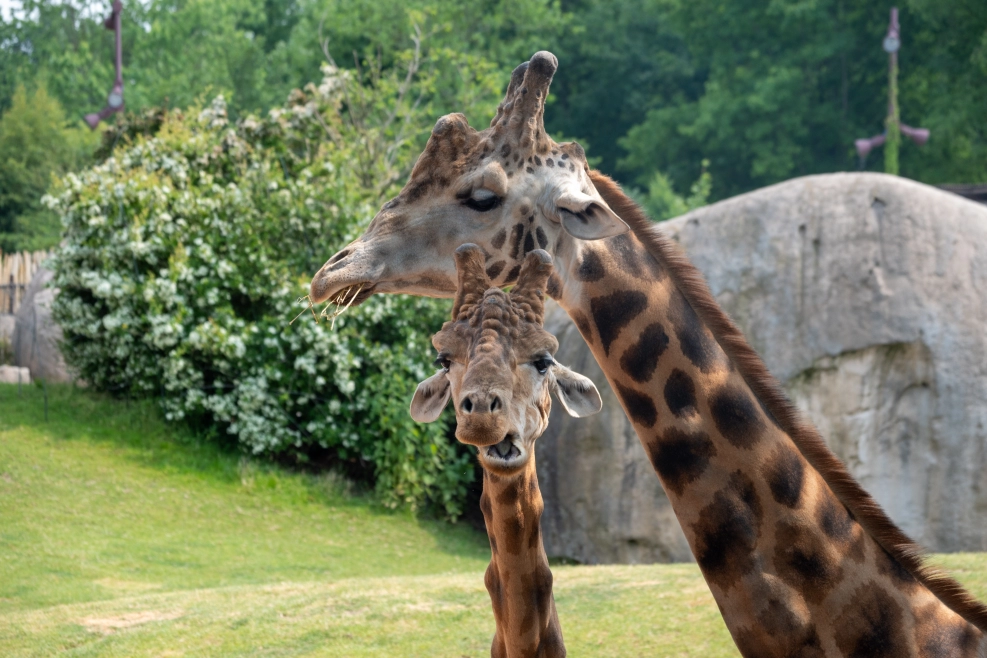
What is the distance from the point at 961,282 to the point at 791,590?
316 inches

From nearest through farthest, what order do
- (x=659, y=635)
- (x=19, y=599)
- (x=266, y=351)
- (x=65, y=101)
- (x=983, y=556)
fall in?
(x=659, y=635) → (x=983, y=556) → (x=19, y=599) → (x=266, y=351) → (x=65, y=101)

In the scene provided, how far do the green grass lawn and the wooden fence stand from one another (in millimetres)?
7566

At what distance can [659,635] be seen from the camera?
6.20m

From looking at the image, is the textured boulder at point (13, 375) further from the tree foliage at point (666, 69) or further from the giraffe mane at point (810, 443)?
the giraffe mane at point (810, 443)

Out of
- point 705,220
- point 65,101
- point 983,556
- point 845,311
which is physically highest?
point 65,101

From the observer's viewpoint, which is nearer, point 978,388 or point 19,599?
point 19,599

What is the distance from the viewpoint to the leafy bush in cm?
1226

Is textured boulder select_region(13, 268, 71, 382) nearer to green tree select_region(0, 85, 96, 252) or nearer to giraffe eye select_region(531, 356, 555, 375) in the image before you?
green tree select_region(0, 85, 96, 252)

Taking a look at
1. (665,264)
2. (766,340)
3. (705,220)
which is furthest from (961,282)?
(665,264)

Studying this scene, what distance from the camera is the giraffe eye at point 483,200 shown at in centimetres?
365

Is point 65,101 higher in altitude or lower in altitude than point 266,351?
higher

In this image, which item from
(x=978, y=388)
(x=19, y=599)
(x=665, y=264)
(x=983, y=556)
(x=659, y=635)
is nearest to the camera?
(x=665, y=264)

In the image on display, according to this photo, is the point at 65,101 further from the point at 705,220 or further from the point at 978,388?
the point at 978,388

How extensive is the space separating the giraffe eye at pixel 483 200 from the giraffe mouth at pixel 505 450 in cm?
Answer: 98
